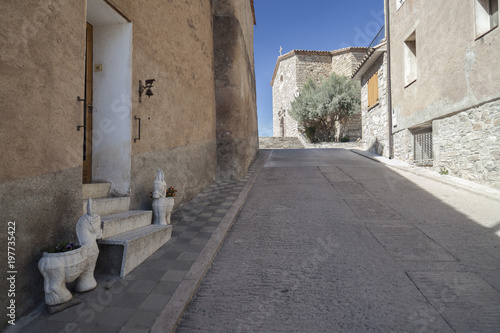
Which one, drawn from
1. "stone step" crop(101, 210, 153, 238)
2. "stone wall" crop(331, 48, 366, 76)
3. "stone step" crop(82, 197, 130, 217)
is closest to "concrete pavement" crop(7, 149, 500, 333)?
"stone step" crop(101, 210, 153, 238)

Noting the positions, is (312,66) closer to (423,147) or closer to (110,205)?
(423,147)

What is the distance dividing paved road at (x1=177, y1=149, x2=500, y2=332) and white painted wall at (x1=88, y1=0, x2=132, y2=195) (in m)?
1.77

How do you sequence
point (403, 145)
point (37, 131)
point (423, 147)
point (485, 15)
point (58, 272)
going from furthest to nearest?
1. point (403, 145)
2. point (423, 147)
3. point (485, 15)
4. point (37, 131)
5. point (58, 272)

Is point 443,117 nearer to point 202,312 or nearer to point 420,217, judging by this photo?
point 420,217

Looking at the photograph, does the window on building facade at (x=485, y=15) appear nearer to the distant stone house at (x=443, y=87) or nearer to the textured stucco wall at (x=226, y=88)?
the distant stone house at (x=443, y=87)

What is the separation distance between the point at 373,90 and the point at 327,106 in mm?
8023

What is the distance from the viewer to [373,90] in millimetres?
12680

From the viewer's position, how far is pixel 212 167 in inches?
290

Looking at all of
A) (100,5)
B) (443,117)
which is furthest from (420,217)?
(100,5)

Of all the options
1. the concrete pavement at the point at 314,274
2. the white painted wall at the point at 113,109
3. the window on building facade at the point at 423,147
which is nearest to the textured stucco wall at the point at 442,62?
the window on building facade at the point at 423,147

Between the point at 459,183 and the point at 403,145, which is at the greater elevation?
the point at 403,145

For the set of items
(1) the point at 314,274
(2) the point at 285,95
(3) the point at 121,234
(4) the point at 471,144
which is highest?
(2) the point at 285,95

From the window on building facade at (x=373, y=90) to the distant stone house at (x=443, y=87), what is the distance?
18.8 inches

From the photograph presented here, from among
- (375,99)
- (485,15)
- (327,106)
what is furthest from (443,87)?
(327,106)
